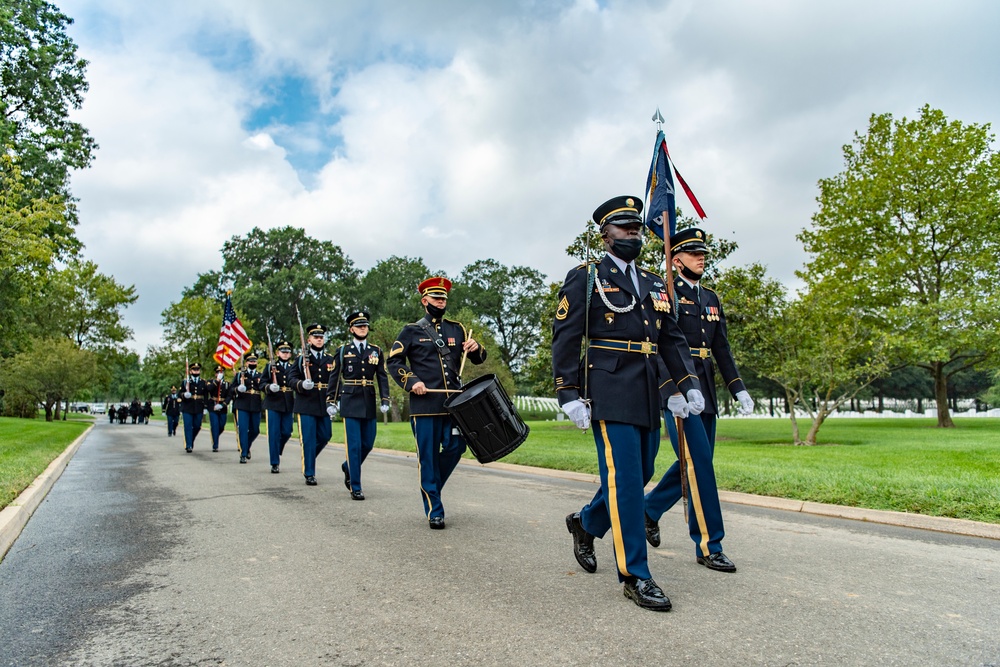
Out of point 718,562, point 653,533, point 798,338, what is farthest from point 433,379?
point 798,338

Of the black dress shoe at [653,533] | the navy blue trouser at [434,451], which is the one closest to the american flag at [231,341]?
the navy blue trouser at [434,451]

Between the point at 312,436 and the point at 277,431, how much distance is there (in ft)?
7.13

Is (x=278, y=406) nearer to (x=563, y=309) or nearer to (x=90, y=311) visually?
(x=563, y=309)

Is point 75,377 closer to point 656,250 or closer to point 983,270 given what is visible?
point 656,250

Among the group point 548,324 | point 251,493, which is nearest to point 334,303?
point 548,324

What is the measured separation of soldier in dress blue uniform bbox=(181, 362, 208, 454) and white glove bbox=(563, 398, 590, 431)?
1612 centimetres

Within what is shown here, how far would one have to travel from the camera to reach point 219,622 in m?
3.71

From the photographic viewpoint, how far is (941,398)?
27.9 metres

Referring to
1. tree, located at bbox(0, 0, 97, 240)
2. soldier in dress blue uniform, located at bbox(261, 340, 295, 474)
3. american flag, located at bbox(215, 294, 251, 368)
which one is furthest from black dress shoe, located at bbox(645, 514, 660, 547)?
tree, located at bbox(0, 0, 97, 240)

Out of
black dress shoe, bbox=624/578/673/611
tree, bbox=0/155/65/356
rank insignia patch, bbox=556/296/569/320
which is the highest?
tree, bbox=0/155/65/356

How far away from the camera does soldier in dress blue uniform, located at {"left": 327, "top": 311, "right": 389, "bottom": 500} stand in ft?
27.8

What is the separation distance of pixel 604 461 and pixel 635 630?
1052mm

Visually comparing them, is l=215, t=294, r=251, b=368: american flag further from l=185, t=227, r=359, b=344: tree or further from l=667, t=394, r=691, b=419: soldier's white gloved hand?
l=185, t=227, r=359, b=344: tree

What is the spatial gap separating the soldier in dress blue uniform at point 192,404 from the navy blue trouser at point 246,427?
3.99m
